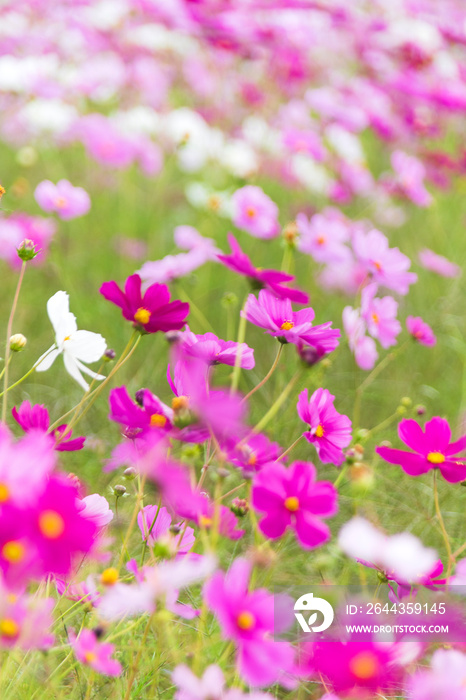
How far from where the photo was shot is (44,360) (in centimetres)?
55

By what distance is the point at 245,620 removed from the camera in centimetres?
41

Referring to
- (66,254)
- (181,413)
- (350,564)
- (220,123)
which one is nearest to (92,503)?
(181,413)

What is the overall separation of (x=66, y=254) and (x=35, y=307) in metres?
0.29

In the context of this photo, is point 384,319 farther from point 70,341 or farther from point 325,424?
point 70,341

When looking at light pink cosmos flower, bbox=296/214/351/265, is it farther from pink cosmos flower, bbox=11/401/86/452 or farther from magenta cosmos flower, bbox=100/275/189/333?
pink cosmos flower, bbox=11/401/86/452

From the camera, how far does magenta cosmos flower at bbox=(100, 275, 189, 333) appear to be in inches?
22.8

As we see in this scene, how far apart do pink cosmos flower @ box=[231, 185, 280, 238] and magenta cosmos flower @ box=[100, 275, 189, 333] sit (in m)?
0.52

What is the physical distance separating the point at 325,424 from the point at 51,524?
288 millimetres

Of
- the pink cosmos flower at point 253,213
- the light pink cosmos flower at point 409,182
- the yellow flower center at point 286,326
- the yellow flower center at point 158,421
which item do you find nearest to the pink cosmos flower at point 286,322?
the yellow flower center at point 286,326

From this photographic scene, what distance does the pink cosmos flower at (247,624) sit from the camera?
39cm

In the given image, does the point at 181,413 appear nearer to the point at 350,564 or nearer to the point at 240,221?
the point at 350,564

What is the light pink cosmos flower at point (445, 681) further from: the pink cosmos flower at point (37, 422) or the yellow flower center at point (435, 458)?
the pink cosmos flower at point (37, 422)

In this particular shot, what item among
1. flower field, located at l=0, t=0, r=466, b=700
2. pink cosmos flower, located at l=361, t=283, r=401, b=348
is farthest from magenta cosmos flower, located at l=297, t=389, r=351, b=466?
pink cosmos flower, located at l=361, t=283, r=401, b=348

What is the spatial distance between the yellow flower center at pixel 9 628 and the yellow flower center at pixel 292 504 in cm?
21
